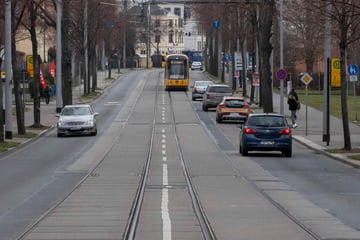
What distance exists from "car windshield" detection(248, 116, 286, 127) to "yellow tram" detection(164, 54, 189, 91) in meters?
49.8

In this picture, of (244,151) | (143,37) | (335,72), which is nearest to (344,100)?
(244,151)

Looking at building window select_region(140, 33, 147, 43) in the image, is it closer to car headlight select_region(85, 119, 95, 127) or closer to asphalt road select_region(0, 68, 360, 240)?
asphalt road select_region(0, 68, 360, 240)

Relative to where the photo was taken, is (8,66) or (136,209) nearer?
(136,209)

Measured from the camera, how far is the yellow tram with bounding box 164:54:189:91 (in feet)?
271

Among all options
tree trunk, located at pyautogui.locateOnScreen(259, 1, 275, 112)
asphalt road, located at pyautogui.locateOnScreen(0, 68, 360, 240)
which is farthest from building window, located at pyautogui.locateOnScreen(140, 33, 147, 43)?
asphalt road, located at pyautogui.locateOnScreen(0, 68, 360, 240)

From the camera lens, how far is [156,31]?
7210 inches

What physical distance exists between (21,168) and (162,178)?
19.1 feet

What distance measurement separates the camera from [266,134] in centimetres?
3209

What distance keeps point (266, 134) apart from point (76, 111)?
14707 mm

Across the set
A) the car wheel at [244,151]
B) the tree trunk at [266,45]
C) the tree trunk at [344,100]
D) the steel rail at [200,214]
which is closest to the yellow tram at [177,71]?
the tree trunk at [266,45]

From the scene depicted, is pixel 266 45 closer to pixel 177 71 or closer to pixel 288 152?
pixel 288 152

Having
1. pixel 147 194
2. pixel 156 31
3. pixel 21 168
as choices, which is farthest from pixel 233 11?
pixel 156 31

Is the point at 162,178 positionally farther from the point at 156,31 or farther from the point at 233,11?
the point at 156,31

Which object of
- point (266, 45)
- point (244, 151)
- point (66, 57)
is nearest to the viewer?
point (244, 151)
